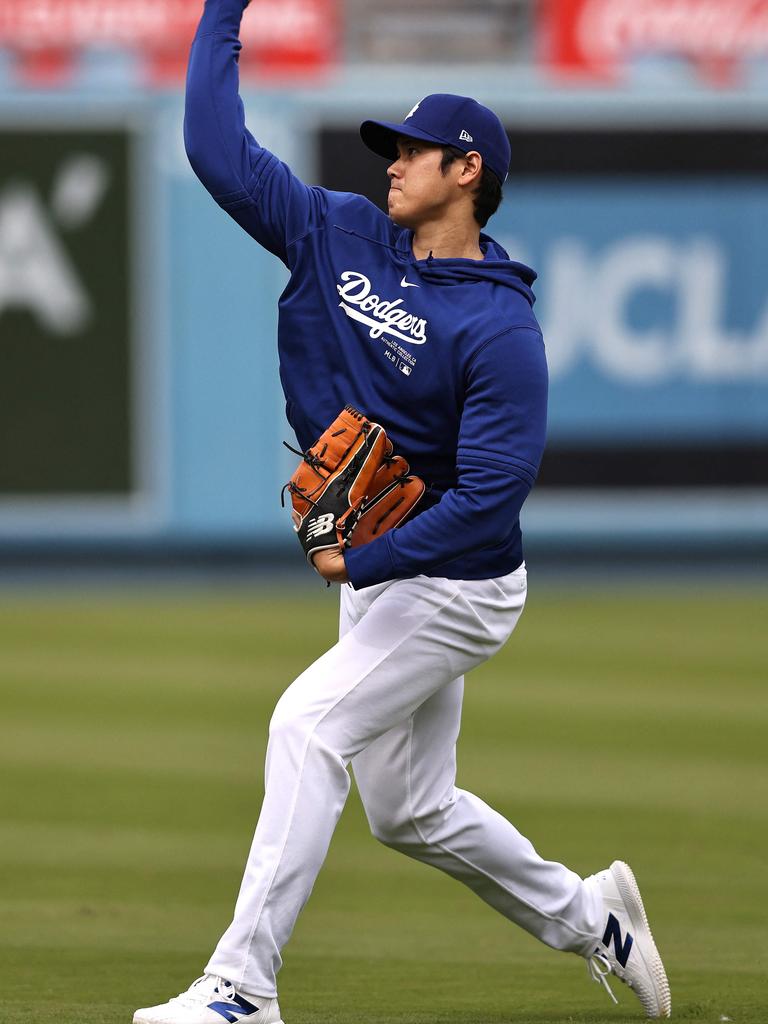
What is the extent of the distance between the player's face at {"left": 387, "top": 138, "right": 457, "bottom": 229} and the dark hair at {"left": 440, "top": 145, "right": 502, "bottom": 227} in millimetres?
19

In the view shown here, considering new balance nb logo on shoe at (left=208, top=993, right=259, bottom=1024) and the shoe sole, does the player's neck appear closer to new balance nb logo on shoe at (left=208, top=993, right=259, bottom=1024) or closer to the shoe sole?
the shoe sole

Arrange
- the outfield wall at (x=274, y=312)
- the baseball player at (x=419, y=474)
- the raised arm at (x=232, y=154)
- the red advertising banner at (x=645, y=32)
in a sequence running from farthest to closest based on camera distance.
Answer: the red advertising banner at (x=645, y=32) < the outfield wall at (x=274, y=312) < the raised arm at (x=232, y=154) < the baseball player at (x=419, y=474)

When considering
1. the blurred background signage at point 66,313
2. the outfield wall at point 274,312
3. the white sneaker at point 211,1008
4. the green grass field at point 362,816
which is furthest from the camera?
the outfield wall at point 274,312

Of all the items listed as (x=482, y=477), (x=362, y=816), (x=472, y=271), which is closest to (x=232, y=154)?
(x=472, y=271)

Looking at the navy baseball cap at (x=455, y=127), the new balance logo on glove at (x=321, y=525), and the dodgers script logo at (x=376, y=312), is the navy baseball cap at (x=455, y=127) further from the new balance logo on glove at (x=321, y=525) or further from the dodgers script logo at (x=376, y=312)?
the new balance logo on glove at (x=321, y=525)

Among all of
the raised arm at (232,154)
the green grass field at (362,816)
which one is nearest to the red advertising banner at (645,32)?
the green grass field at (362,816)

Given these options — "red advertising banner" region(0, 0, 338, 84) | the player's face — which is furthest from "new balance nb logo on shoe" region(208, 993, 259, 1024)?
"red advertising banner" region(0, 0, 338, 84)

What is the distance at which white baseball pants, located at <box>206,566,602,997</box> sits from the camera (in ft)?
13.7

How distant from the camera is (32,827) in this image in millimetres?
7195

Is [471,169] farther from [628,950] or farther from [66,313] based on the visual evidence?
[66,313]

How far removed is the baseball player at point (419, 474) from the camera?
13.9 ft

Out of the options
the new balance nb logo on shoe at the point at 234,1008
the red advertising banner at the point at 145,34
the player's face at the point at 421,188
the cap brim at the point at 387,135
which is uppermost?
the red advertising banner at the point at 145,34

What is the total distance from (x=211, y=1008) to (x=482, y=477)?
1.28 metres

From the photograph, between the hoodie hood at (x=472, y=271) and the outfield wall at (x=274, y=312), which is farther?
the outfield wall at (x=274, y=312)
